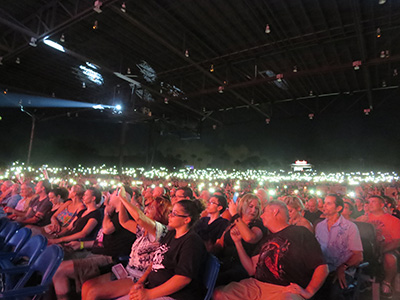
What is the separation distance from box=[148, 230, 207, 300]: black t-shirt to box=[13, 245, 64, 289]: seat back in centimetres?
92

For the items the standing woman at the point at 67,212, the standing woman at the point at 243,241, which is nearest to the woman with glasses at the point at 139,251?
the standing woman at the point at 243,241

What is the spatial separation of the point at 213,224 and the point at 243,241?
2.85ft

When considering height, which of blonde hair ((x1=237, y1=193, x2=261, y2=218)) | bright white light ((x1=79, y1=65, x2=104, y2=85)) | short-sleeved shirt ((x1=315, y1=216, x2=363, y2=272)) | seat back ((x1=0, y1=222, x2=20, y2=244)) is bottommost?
seat back ((x1=0, y1=222, x2=20, y2=244))

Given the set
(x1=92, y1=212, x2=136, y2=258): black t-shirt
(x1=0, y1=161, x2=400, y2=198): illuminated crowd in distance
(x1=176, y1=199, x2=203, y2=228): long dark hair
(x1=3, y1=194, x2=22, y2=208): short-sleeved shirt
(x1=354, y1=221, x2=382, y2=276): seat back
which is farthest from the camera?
(x1=0, y1=161, x2=400, y2=198): illuminated crowd in distance

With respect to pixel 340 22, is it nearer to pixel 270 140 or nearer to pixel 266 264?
pixel 266 264

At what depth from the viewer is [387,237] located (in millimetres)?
3967

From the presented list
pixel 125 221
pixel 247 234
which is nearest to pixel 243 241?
pixel 247 234

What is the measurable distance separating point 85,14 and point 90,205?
395 cm

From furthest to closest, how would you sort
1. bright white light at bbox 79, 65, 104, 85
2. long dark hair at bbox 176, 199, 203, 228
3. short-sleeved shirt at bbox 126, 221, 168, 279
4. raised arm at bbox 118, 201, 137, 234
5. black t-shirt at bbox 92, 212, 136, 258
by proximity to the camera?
bright white light at bbox 79, 65, 104, 85
black t-shirt at bbox 92, 212, 136, 258
raised arm at bbox 118, 201, 137, 234
short-sleeved shirt at bbox 126, 221, 168, 279
long dark hair at bbox 176, 199, 203, 228

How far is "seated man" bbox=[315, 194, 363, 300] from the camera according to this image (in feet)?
8.88

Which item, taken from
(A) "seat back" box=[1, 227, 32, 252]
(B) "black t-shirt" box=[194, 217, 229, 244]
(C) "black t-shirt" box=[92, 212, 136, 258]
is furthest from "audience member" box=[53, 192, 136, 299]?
(B) "black t-shirt" box=[194, 217, 229, 244]

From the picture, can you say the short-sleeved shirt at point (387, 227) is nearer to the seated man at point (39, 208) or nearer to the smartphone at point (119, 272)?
the smartphone at point (119, 272)

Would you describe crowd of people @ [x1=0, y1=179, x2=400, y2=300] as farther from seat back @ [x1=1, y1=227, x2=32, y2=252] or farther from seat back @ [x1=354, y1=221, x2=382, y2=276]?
seat back @ [x1=1, y1=227, x2=32, y2=252]

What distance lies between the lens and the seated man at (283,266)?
2.14m
